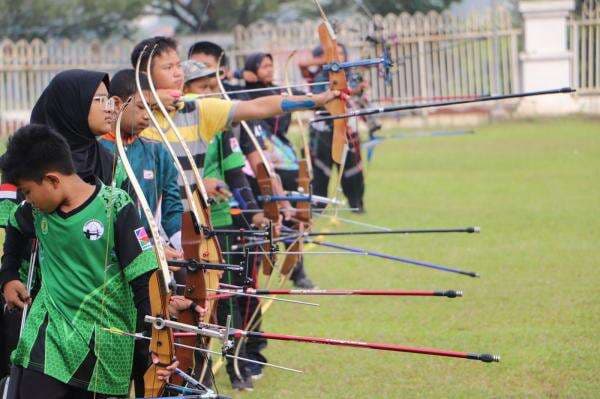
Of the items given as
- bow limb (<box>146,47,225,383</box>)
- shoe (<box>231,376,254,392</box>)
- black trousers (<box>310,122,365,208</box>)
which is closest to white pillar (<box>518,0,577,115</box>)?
black trousers (<box>310,122,365,208</box>)

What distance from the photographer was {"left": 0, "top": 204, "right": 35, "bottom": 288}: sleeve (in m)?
4.81

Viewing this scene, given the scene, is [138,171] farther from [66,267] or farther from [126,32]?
[126,32]

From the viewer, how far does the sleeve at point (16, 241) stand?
481cm

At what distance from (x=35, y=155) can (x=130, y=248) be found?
465 mm

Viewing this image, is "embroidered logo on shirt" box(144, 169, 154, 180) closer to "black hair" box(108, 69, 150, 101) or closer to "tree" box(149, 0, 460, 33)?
"black hair" box(108, 69, 150, 101)

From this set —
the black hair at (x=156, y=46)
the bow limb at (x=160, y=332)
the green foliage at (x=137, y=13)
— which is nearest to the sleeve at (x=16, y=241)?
the bow limb at (x=160, y=332)

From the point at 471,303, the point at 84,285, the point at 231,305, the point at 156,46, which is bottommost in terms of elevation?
the point at 471,303

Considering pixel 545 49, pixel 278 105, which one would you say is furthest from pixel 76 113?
pixel 545 49

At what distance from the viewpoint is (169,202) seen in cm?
580

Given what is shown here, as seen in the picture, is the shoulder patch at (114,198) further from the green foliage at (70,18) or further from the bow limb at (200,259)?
the green foliage at (70,18)

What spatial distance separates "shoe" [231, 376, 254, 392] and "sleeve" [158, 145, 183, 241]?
57.0 inches

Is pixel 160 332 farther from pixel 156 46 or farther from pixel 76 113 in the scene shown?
pixel 156 46

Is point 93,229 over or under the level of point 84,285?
over

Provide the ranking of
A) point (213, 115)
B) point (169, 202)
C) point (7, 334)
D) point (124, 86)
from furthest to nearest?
point (213, 115) → point (169, 202) → point (124, 86) → point (7, 334)
